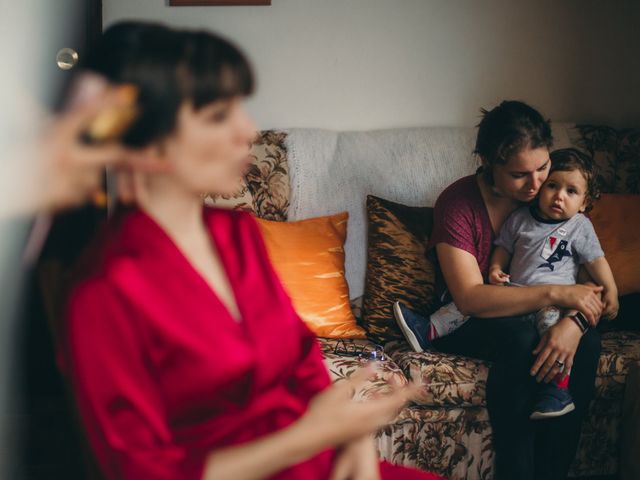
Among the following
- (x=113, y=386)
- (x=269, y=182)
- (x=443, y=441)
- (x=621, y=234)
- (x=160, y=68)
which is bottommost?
(x=443, y=441)

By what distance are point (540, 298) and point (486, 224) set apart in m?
0.30

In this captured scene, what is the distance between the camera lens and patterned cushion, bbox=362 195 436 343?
2.24m

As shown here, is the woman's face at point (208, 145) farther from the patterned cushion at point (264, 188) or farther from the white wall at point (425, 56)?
the white wall at point (425, 56)

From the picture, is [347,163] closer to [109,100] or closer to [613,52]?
[613,52]

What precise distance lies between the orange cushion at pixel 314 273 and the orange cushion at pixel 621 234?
0.88m

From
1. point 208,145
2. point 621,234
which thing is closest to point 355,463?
point 208,145

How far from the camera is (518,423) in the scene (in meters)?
1.85

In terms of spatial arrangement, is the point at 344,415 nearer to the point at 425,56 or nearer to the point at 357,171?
the point at 357,171

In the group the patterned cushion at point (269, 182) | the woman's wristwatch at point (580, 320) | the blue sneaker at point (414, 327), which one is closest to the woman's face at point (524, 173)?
the woman's wristwatch at point (580, 320)

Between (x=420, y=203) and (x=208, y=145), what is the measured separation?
1949 mm

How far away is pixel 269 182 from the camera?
242 centimetres

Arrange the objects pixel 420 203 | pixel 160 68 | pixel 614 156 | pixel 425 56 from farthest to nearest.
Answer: pixel 425 56 → pixel 614 156 → pixel 420 203 → pixel 160 68

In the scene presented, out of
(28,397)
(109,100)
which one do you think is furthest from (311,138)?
(109,100)

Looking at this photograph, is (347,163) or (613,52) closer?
(347,163)
